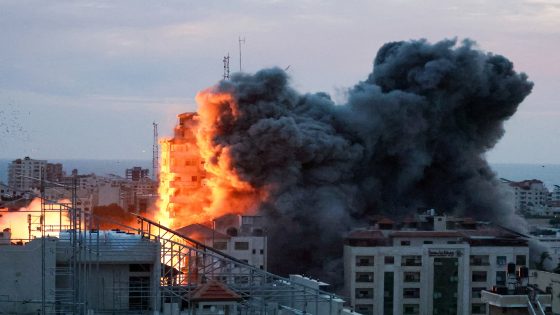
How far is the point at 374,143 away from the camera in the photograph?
4638 centimetres

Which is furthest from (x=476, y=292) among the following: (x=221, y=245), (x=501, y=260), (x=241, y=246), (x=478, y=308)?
(x=221, y=245)

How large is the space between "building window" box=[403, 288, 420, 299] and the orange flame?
273 inches

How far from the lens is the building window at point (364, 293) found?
3584 cm

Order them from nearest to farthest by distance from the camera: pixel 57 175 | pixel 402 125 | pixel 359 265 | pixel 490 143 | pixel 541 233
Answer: pixel 359 265 < pixel 402 125 < pixel 490 143 < pixel 541 233 < pixel 57 175

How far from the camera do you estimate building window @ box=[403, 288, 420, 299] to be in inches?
1414

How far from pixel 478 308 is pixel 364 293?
3505 millimetres

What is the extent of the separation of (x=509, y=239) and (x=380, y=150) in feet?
35.7

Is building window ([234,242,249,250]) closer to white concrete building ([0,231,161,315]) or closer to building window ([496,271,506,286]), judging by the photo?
building window ([496,271,506,286])

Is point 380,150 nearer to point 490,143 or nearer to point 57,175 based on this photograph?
point 490,143

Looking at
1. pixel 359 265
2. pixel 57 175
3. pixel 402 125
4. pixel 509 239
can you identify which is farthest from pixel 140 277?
pixel 57 175

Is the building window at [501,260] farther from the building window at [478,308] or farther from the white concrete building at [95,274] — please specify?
the white concrete building at [95,274]

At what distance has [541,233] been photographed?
188 feet

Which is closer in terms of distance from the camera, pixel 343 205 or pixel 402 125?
pixel 343 205

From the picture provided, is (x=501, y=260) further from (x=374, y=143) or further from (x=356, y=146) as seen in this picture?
(x=374, y=143)
